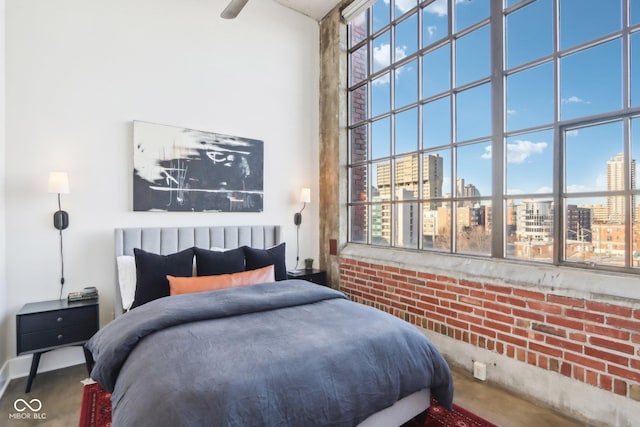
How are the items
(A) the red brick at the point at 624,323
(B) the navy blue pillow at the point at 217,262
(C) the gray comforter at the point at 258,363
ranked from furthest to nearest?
(B) the navy blue pillow at the point at 217,262 → (A) the red brick at the point at 624,323 → (C) the gray comforter at the point at 258,363

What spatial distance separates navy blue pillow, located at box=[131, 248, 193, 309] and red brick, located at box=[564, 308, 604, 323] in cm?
272

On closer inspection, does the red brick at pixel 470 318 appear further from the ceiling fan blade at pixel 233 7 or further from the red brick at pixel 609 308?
the ceiling fan blade at pixel 233 7

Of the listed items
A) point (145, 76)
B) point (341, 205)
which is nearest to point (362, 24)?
point (341, 205)

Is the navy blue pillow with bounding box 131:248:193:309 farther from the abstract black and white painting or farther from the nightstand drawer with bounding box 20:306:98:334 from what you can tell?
the abstract black and white painting

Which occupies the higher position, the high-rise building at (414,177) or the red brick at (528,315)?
the high-rise building at (414,177)

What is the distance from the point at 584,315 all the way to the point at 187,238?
10.4 feet

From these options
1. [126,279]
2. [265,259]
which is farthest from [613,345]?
[126,279]

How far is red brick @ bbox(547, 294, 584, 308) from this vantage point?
77.4 inches

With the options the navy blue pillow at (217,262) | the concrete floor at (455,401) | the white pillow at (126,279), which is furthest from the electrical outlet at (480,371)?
the white pillow at (126,279)

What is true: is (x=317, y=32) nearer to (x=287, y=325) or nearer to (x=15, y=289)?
(x=287, y=325)

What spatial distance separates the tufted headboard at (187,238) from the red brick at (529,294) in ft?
7.82

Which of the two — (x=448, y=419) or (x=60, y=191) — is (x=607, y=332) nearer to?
(x=448, y=419)

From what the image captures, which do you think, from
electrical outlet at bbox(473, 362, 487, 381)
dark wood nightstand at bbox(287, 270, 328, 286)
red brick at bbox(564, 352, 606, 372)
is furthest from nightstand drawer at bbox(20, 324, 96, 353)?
red brick at bbox(564, 352, 606, 372)

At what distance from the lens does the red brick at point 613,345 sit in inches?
70.4
